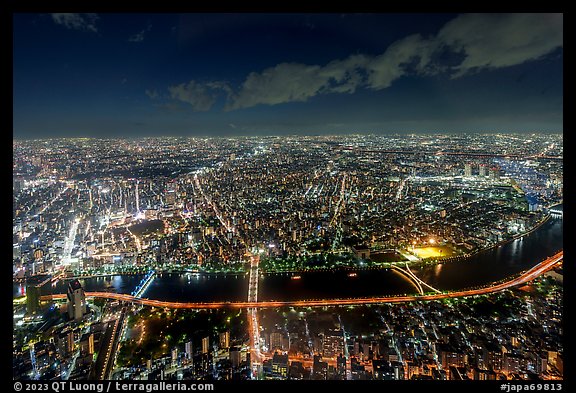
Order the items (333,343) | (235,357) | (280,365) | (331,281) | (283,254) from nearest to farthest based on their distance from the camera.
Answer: (280,365) < (235,357) < (333,343) < (331,281) < (283,254)

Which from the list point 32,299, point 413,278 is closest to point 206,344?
point 32,299

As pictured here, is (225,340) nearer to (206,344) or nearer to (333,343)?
(206,344)

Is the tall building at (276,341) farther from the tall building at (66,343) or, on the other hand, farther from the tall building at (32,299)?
the tall building at (32,299)

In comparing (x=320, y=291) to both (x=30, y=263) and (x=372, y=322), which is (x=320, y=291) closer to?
(x=372, y=322)

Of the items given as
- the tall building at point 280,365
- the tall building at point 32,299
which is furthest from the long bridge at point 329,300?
the tall building at point 280,365

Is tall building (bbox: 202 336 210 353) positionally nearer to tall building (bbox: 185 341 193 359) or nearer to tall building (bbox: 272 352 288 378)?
tall building (bbox: 185 341 193 359)

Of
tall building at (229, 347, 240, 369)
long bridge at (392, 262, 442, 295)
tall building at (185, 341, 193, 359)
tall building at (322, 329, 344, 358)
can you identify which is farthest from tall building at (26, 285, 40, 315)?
long bridge at (392, 262, 442, 295)
